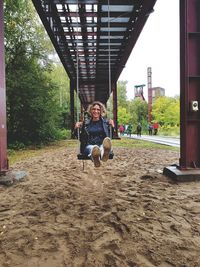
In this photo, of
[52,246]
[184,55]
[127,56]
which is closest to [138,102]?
[127,56]

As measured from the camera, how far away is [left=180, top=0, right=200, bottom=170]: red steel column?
666 centimetres

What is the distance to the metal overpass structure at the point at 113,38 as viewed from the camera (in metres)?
6.66

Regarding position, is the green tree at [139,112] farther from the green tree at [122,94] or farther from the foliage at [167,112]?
the green tree at [122,94]

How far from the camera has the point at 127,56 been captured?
52.3 feet

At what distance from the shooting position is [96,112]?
638cm

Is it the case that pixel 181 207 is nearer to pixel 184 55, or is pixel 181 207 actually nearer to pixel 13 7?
pixel 184 55

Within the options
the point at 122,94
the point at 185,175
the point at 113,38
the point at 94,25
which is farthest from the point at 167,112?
the point at 185,175

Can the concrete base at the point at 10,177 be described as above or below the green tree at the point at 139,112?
below

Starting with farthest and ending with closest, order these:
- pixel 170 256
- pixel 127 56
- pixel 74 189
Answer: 1. pixel 127 56
2. pixel 74 189
3. pixel 170 256

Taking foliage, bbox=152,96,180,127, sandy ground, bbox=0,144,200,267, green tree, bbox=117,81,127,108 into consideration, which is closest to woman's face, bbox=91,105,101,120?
sandy ground, bbox=0,144,200,267

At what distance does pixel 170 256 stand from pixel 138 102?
65.4 metres

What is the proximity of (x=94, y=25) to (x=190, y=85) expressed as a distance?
22.4 feet

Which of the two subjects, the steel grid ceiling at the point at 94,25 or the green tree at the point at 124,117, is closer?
the steel grid ceiling at the point at 94,25

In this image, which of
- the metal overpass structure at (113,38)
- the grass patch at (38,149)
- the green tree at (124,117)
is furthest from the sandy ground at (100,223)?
the green tree at (124,117)
